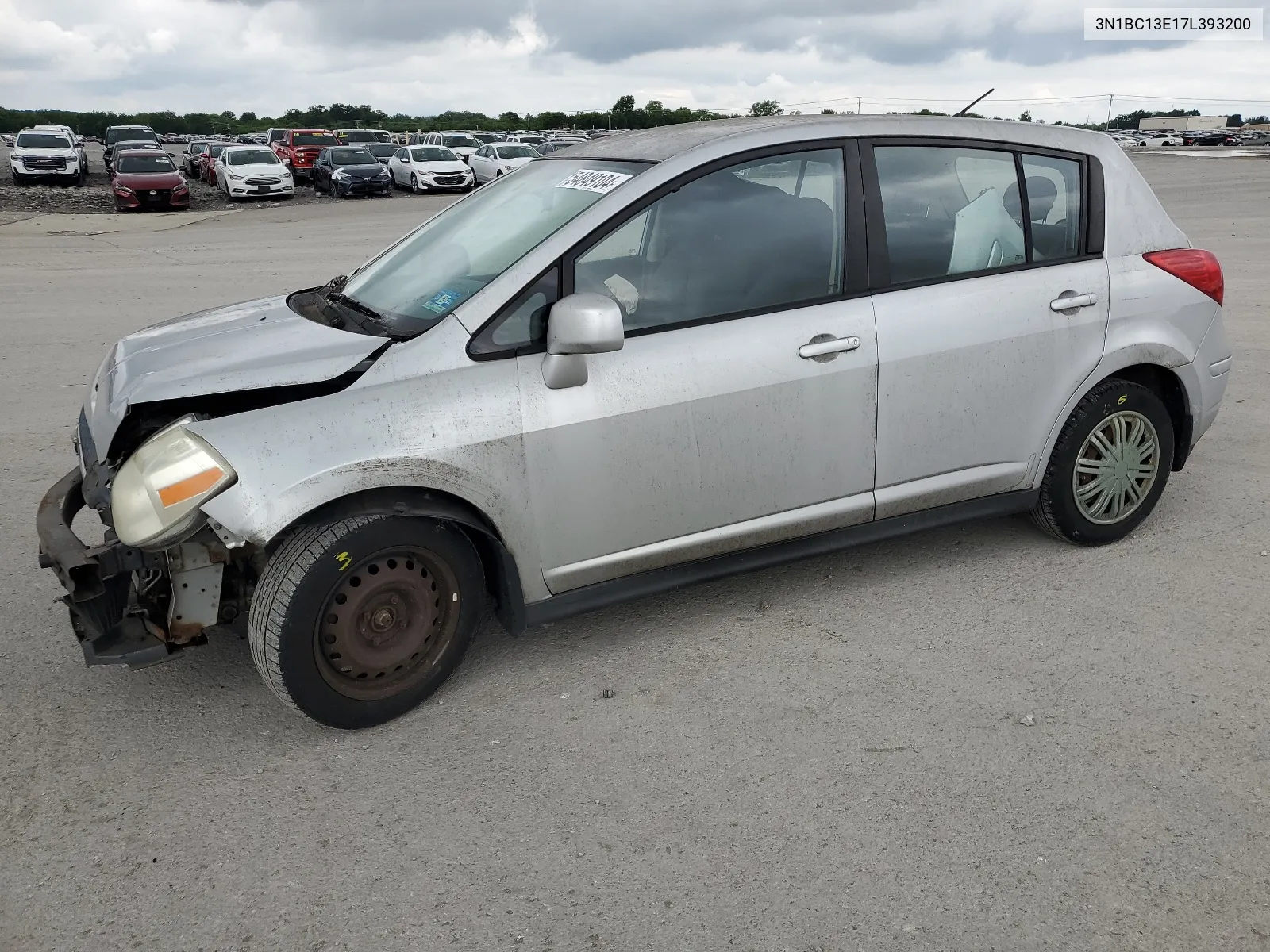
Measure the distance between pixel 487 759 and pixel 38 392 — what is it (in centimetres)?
574

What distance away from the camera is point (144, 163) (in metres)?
25.8

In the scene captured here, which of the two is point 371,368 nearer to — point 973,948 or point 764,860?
point 764,860

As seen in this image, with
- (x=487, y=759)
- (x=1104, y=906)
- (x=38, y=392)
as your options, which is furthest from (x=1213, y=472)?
(x=38, y=392)

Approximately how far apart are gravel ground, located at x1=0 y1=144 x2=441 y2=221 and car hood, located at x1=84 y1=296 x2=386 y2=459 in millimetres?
22349

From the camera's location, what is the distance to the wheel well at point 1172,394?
4.57 metres

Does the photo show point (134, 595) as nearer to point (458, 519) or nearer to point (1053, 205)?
point (458, 519)

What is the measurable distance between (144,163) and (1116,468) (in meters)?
26.3

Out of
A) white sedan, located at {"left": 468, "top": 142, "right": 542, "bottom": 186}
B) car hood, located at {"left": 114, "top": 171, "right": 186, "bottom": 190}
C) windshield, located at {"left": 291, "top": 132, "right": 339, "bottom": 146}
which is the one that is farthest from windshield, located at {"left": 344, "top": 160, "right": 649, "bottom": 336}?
windshield, located at {"left": 291, "top": 132, "right": 339, "bottom": 146}

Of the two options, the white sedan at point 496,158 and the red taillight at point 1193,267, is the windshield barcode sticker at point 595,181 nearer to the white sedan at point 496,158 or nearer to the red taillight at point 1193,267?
the red taillight at point 1193,267

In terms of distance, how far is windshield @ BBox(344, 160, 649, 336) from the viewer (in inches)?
A: 144

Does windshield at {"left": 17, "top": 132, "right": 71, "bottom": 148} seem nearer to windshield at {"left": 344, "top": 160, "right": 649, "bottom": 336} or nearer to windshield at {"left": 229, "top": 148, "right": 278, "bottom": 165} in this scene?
windshield at {"left": 229, "top": 148, "right": 278, "bottom": 165}

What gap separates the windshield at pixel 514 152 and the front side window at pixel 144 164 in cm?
911

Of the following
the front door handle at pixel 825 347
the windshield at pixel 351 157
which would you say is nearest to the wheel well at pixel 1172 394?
the front door handle at pixel 825 347

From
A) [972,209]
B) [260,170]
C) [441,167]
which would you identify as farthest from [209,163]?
[972,209]
